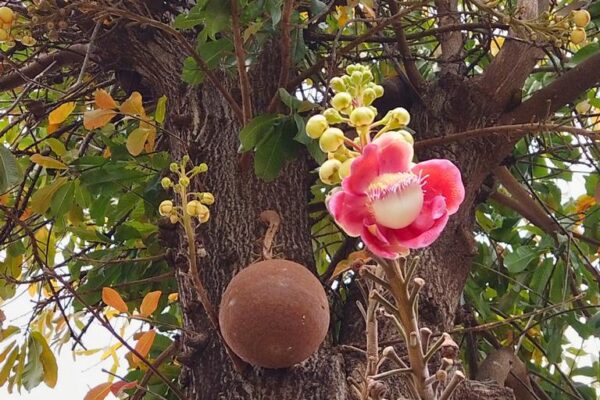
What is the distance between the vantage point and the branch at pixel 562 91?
1.36 m

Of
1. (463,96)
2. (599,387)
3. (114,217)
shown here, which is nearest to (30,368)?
(114,217)

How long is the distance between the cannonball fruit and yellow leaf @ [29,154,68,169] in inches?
25.9

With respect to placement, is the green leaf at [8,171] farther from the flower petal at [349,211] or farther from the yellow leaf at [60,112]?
the flower petal at [349,211]

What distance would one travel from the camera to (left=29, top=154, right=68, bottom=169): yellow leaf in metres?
1.48

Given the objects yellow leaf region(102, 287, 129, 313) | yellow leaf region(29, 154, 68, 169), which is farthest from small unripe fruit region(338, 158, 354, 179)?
yellow leaf region(29, 154, 68, 169)

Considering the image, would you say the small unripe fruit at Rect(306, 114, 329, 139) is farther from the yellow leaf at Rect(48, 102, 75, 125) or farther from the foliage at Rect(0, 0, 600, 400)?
the yellow leaf at Rect(48, 102, 75, 125)

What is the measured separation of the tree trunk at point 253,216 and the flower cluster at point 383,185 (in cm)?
57

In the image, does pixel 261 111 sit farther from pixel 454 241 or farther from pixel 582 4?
pixel 582 4

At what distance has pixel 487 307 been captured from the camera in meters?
1.81

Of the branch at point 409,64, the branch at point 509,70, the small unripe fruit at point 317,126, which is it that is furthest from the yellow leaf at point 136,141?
the small unripe fruit at point 317,126

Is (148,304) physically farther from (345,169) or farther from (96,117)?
(345,169)

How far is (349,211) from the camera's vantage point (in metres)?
0.55

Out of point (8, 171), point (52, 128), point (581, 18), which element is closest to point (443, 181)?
point (581, 18)

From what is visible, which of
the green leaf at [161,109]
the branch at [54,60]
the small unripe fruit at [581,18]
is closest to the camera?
the small unripe fruit at [581,18]
